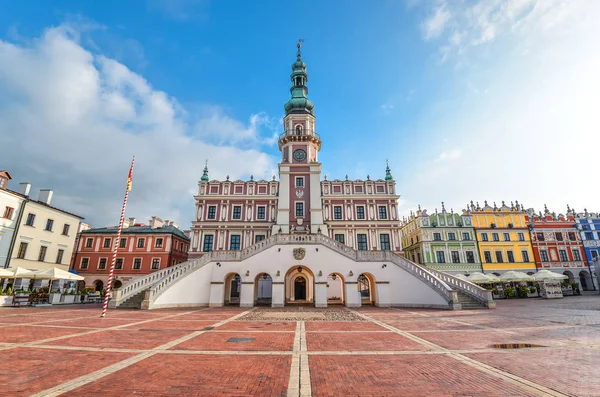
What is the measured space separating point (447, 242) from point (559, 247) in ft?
59.8

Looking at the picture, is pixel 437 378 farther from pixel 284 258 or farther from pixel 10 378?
pixel 284 258

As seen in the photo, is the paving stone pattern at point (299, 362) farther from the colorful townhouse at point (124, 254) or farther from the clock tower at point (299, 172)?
the colorful townhouse at point (124, 254)

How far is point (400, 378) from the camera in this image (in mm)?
6051

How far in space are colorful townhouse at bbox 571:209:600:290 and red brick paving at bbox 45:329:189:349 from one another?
57.9 m

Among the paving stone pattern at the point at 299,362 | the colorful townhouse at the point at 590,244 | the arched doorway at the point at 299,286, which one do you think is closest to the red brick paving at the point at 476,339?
the paving stone pattern at the point at 299,362

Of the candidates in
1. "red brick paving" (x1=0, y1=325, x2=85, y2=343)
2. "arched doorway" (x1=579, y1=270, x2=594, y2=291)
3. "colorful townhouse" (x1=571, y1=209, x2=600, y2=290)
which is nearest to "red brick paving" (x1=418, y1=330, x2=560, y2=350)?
"red brick paving" (x1=0, y1=325, x2=85, y2=343)

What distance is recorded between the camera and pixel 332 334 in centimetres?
1126

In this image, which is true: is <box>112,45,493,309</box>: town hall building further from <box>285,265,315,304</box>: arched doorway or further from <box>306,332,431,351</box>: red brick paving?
<box>306,332,431,351</box>: red brick paving

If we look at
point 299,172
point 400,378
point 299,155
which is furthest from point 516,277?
point 400,378

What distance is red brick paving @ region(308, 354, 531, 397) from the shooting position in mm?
5289

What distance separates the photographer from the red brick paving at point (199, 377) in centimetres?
529

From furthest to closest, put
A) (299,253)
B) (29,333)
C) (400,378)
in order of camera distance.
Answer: (299,253) → (29,333) → (400,378)

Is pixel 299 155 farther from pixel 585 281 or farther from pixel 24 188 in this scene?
pixel 585 281

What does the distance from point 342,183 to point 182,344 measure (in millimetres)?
31564
